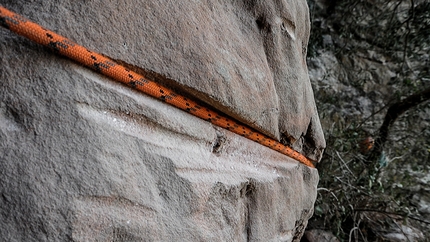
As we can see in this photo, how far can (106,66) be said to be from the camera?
62cm

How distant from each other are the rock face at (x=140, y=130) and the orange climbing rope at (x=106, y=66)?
3cm

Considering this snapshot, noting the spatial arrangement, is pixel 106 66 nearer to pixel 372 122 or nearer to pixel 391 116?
pixel 391 116

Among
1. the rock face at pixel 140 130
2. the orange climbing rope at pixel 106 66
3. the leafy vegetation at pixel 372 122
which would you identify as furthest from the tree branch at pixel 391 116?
the orange climbing rope at pixel 106 66

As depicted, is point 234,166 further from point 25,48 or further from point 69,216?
point 25,48

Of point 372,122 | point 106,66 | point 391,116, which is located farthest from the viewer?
point 372,122

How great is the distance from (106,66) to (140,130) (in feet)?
0.58

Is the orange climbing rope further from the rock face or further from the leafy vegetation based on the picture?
the leafy vegetation

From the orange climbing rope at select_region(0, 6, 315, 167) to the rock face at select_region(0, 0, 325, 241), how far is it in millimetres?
25

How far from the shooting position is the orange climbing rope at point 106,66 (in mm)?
516

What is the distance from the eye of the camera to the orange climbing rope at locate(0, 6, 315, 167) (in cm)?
52

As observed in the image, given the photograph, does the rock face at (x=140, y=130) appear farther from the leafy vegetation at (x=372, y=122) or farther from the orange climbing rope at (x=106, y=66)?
the leafy vegetation at (x=372, y=122)

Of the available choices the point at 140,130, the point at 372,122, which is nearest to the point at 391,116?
the point at 372,122

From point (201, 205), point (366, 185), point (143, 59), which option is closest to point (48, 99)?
point (143, 59)

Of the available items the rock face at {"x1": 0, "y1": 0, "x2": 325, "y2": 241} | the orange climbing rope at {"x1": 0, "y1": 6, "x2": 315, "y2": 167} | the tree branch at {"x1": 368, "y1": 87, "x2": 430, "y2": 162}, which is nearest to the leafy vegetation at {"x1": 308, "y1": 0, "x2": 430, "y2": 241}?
the tree branch at {"x1": 368, "y1": 87, "x2": 430, "y2": 162}
